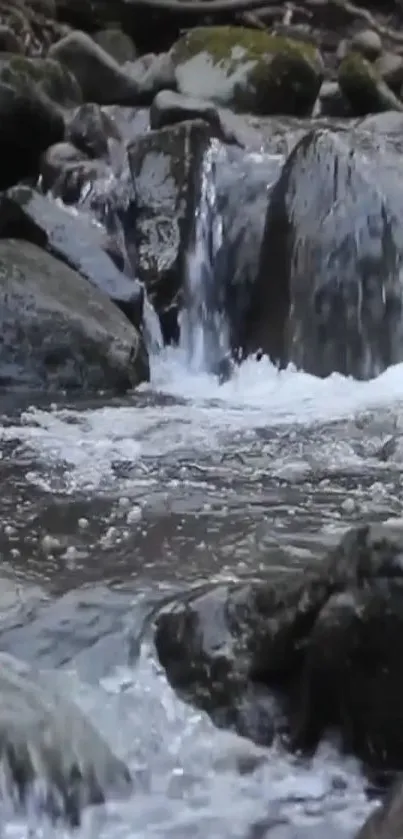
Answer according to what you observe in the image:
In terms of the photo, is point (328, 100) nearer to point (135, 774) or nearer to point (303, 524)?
A: point (303, 524)

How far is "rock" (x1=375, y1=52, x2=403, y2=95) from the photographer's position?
13391 mm

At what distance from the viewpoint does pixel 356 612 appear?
2777 millimetres

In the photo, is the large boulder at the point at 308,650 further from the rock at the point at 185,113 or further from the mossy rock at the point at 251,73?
the mossy rock at the point at 251,73

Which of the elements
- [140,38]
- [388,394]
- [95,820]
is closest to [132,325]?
[388,394]

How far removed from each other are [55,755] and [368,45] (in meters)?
13.1

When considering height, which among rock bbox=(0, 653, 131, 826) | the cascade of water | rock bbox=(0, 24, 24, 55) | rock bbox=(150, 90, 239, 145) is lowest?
the cascade of water

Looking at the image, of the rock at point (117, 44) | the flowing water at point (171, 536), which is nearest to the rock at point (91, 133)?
the flowing water at point (171, 536)

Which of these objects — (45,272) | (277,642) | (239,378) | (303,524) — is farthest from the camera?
(239,378)

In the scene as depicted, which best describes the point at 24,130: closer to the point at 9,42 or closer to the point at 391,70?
the point at 9,42

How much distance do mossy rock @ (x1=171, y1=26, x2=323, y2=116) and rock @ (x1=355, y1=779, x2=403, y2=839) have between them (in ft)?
30.2

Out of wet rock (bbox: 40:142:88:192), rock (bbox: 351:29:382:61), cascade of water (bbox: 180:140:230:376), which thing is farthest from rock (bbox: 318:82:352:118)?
cascade of water (bbox: 180:140:230:376)

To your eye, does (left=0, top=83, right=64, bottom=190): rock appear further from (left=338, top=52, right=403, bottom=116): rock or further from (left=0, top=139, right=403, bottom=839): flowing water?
(left=0, top=139, right=403, bottom=839): flowing water

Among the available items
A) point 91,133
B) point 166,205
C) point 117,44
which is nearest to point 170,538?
point 166,205

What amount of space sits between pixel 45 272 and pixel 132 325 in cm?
60
